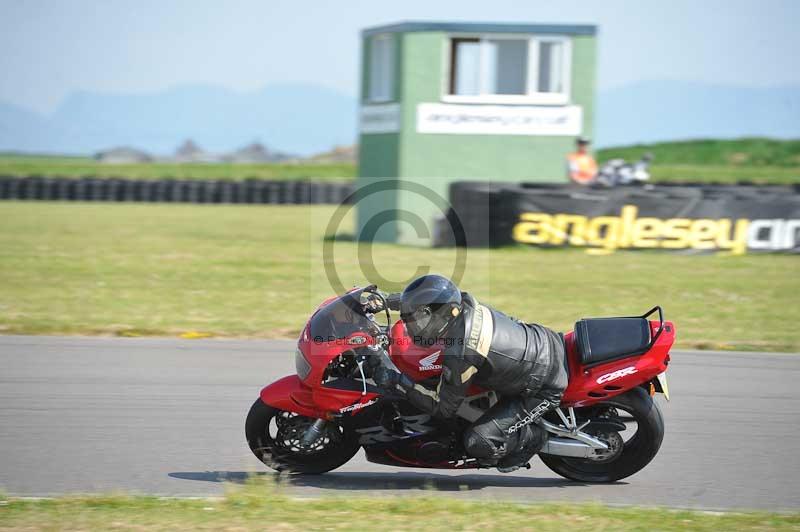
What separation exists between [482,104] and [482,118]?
0.29 meters

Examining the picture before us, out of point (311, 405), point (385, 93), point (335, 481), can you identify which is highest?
point (385, 93)

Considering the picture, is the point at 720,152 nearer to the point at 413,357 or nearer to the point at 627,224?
the point at 627,224

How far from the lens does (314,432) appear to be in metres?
5.58

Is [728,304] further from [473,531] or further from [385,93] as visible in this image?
[385,93]

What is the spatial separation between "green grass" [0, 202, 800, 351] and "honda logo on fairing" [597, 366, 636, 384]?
4.93 metres

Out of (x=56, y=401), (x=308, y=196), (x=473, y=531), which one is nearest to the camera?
(x=473, y=531)

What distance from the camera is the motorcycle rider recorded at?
512cm

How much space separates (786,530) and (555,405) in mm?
1348

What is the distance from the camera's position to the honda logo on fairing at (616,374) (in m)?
5.40

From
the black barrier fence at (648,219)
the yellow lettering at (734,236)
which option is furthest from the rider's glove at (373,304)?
the yellow lettering at (734,236)

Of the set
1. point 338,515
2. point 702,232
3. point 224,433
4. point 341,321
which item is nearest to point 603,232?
point 702,232

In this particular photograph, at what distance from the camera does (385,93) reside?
21.2 m

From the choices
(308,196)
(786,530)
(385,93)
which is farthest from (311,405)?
(308,196)

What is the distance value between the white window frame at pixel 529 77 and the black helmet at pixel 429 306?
15510mm
